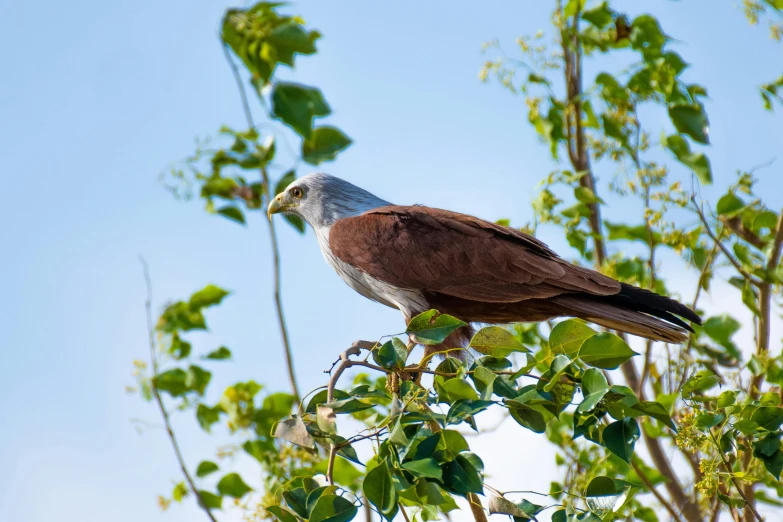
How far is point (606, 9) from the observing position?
5422 mm

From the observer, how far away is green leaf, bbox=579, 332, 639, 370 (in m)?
2.55

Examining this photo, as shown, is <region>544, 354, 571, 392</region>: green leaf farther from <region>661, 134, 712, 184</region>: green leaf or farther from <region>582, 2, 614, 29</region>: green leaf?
<region>582, 2, 614, 29</region>: green leaf

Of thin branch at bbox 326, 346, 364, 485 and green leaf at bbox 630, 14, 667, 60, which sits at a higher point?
green leaf at bbox 630, 14, 667, 60

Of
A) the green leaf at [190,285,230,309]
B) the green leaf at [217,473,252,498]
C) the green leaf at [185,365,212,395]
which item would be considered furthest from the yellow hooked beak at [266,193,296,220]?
the green leaf at [217,473,252,498]

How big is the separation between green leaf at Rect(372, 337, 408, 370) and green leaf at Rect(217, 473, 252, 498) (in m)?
2.77

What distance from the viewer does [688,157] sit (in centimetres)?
485

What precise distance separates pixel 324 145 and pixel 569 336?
2.91 metres

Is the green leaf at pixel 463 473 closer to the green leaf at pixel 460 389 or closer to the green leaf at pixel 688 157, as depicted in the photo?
the green leaf at pixel 460 389

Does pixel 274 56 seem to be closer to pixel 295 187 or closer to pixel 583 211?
pixel 295 187

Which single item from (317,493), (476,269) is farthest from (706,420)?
(476,269)

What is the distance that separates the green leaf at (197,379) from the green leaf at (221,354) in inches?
4.8

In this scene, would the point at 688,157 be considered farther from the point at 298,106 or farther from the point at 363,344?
the point at 363,344

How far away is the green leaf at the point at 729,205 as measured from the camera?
464 cm

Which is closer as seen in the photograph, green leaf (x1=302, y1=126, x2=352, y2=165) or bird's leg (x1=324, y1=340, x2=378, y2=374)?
bird's leg (x1=324, y1=340, x2=378, y2=374)
